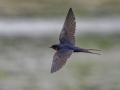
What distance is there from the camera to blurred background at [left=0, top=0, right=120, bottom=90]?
23.3 ft

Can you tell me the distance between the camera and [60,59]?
410 cm

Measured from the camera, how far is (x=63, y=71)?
7.54 m

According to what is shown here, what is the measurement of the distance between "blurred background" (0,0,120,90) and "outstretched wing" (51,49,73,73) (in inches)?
101

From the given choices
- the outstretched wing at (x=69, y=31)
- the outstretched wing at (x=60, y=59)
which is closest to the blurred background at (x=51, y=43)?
the outstretched wing at (x=69, y=31)

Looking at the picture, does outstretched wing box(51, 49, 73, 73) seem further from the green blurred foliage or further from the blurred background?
the green blurred foliage

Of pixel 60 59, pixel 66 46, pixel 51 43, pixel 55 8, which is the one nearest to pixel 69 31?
pixel 66 46

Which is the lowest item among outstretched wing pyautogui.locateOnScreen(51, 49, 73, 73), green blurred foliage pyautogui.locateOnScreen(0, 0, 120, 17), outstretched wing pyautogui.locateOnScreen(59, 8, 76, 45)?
outstretched wing pyautogui.locateOnScreen(51, 49, 73, 73)

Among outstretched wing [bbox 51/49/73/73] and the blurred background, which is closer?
outstretched wing [bbox 51/49/73/73]

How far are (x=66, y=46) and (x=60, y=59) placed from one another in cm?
34

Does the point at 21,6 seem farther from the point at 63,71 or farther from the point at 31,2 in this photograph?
the point at 63,71

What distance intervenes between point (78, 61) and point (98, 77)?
1.92 ft

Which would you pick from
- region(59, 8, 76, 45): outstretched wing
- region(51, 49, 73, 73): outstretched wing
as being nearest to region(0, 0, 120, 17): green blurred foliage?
region(59, 8, 76, 45): outstretched wing

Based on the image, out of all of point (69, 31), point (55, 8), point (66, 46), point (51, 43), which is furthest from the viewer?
point (55, 8)

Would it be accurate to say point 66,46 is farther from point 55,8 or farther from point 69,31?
point 55,8
